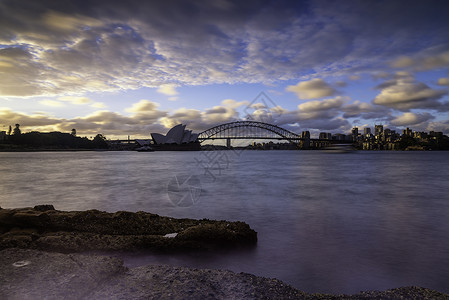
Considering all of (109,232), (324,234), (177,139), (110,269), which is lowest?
(324,234)

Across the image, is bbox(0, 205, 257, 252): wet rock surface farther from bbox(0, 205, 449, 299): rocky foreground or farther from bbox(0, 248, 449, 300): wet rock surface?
bbox(0, 248, 449, 300): wet rock surface

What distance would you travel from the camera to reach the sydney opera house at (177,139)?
13524 cm

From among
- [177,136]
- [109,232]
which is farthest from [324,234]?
[177,136]

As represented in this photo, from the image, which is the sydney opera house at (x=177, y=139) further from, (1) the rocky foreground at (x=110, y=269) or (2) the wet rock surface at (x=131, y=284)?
(2) the wet rock surface at (x=131, y=284)

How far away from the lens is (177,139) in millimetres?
137750

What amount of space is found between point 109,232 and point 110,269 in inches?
102

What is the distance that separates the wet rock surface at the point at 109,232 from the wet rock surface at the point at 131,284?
1.14 m

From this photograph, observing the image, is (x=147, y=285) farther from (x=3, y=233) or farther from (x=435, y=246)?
(x=435, y=246)

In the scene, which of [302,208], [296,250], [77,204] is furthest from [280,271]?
[77,204]

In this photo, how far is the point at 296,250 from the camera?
22.6ft

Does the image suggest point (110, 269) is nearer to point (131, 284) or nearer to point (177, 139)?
point (131, 284)

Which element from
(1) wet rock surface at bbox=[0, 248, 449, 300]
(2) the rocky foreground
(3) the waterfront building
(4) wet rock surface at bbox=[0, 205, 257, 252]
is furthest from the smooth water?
(3) the waterfront building

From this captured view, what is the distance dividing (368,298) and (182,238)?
155 inches

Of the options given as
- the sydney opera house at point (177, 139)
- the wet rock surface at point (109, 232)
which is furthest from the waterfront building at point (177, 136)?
the wet rock surface at point (109, 232)
